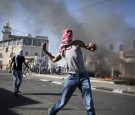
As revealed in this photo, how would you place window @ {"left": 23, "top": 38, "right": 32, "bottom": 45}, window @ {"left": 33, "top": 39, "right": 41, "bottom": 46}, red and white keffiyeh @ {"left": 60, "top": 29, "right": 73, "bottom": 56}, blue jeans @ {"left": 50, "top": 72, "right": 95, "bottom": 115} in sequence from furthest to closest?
window @ {"left": 33, "top": 39, "right": 41, "bottom": 46}
window @ {"left": 23, "top": 38, "right": 32, "bottom": 45}
red and white keffiyeh @ {"left": 60, "top": 29, "right": 73, "bottom": 56}
blue jeans @ {"left": 50, "top": 72, "right": 95, "bottom": 115}

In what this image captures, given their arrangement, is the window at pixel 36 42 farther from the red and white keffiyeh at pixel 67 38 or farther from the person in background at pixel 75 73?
the person in background at pixel 75 73

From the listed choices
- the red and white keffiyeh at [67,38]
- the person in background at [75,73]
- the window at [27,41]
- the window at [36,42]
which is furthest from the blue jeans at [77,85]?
the window at [36,42]

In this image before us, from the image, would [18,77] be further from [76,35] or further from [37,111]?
[76,35]

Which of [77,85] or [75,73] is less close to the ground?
[75,73]

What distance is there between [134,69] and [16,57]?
22776 millimetres

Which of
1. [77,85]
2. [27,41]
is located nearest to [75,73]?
[77,85]

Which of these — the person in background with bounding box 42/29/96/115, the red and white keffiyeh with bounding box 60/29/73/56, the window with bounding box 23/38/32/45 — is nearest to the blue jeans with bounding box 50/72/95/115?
the person in background with bounding box 42/29/96/115

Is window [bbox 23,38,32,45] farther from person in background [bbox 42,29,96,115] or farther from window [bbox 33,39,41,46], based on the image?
person in background [bbox 42,29,96,115]

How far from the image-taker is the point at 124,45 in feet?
98.5

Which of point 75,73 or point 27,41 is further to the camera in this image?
point 27,41

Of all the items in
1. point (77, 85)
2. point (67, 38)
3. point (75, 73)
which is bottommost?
point (77, 85)

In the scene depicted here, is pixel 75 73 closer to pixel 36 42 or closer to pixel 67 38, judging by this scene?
pixel 67 38

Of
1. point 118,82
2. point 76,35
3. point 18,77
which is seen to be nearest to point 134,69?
point 76,35

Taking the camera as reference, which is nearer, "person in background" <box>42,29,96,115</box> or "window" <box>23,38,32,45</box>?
"person in background" <box>42,29,96,115</box>
